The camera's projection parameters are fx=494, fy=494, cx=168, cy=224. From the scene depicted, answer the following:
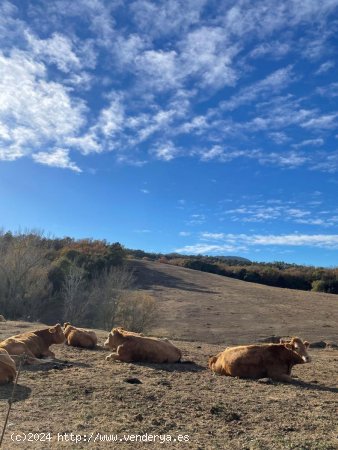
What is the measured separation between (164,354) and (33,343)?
2.97 m

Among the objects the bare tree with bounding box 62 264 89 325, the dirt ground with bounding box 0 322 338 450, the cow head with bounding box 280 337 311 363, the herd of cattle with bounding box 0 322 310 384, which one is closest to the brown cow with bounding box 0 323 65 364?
the herd of cattle with bounding box 0 322 310 384

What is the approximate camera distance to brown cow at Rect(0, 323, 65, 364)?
10219 mm

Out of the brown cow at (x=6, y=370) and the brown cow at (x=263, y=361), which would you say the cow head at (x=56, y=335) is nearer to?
the brown cow at (x=6, y=370)

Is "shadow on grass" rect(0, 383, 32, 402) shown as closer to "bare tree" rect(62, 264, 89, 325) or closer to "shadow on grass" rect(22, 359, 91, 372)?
"shadow on grass" rect(22, 359, 91, 372)

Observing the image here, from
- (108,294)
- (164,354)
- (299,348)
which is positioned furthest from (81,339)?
(108,294)

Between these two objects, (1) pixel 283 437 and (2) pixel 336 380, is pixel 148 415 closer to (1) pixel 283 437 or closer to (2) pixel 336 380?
(1) pixel 283 437

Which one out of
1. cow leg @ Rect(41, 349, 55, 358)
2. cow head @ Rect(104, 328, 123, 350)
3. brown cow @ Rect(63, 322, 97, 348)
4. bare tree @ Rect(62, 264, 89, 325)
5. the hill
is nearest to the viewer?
cow leg @ Rect(41, 349, 55, 358)

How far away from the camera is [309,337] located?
27891 millimetres

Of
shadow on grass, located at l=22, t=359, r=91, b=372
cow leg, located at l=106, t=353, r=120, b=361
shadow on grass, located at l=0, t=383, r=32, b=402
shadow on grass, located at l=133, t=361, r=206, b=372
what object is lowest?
shadow on grass, located at l=0, t=383, r=32, b=402

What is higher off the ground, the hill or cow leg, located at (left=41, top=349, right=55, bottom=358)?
the hill

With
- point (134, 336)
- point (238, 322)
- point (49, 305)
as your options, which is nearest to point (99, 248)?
point (49, 305)

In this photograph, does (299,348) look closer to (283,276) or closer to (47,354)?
(47,354)

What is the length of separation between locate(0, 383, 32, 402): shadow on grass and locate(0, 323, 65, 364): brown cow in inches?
74.3

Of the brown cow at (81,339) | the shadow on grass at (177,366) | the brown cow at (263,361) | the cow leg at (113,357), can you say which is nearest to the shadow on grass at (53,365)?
the cow leg at (113,357)
